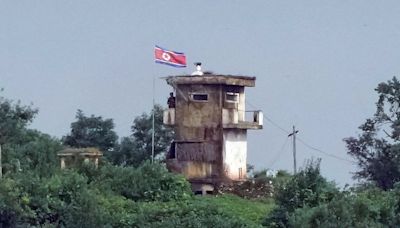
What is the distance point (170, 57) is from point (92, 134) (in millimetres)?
11016

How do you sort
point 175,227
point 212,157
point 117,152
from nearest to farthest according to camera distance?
point 175,227 < point 212,157 < point 117,152

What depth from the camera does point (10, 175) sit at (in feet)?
119

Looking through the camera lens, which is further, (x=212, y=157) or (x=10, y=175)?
(x=212, y=157)

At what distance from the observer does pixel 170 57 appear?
1626 inches

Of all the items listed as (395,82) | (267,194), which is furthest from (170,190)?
(395,82)

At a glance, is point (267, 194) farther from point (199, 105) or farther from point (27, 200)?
point (27, 200)

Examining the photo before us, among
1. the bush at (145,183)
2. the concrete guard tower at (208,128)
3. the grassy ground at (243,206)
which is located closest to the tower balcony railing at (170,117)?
the concrete guard tower at (208,128)

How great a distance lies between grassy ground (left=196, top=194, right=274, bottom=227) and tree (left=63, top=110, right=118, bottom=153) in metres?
10.7

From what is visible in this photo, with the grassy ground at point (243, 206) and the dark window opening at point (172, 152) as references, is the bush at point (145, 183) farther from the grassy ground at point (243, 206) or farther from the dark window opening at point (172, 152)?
the dark window opening at point (172, 152)

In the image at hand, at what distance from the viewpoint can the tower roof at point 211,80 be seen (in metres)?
42.8

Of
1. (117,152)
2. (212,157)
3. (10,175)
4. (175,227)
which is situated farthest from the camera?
(117,152)

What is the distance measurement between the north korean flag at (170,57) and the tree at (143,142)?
26.2 ft

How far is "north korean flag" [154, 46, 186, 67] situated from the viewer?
40906 mm

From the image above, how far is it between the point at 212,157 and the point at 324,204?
11.1 meters
